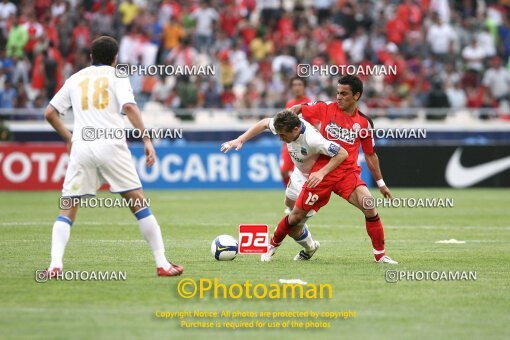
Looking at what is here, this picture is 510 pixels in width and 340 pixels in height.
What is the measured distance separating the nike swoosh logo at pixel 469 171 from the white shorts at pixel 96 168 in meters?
18.6

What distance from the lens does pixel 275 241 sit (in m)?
12.3

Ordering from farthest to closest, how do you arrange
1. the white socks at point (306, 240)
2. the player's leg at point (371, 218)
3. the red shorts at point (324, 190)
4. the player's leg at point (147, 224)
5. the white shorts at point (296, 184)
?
the white shorts at point (296, 184) < the white socks at point (306, 240) < the player's leg at point (371, 218) < the red shorts at point (324, 190) < the player's leg at point (147, 224)

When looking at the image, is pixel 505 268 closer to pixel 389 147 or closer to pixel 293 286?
pixel 293 286

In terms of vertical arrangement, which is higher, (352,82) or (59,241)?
(352,82)

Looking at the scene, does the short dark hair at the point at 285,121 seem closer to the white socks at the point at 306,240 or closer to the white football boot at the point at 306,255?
the white socks at the point at 306,240

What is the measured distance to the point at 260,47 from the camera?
104ft

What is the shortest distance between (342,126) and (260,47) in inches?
775

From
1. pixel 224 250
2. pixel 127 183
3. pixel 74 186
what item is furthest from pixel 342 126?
pixel 74 186

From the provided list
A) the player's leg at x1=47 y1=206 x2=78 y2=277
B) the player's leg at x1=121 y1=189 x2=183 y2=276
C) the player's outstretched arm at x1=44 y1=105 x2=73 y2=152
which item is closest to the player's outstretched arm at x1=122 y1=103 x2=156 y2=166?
the player's leg at x1=121 y1=189 x2=183 y2=276

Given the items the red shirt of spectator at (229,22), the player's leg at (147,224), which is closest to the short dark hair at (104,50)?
the player's leg at (147,224)

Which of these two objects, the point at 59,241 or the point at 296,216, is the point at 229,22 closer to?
the point at 296,216

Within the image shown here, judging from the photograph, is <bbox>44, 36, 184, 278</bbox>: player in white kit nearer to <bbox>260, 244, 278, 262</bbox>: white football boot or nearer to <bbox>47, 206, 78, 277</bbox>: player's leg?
<bbox>47, 206, 78, 277</bbox>: player's leg

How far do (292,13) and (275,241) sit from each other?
21387 millimetres

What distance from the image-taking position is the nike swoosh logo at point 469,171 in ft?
91.0
